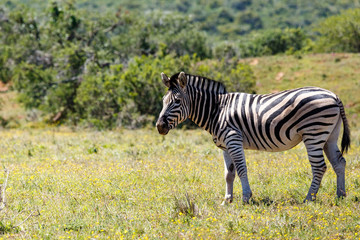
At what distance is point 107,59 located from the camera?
3475 centimetres

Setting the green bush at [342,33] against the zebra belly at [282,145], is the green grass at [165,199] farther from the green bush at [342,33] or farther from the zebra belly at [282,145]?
the green bush at [342,33]

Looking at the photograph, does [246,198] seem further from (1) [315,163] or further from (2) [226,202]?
(1) [315,163]

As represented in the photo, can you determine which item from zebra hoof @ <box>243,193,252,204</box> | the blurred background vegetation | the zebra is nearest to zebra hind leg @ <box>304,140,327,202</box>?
the zebra

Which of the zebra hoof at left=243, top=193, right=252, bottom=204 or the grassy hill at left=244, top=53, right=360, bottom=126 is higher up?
the zebra hoof at left=243, top=193, right=252, bottom=204

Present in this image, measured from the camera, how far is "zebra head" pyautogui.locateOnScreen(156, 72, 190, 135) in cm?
791

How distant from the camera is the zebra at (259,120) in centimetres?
763

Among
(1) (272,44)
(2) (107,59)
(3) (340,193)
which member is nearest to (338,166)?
(3) (340,193)

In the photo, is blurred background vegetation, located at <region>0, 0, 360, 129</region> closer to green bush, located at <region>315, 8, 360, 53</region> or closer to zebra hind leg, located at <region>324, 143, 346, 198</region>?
green bush, located at <region>315, 8, 360, 53</region>

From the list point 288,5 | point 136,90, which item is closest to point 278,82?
point 136,90

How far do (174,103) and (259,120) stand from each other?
5.29ft

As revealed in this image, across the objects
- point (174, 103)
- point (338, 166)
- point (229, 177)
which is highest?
point (174, 103)

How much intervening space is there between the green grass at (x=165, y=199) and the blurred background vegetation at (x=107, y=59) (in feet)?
43.5

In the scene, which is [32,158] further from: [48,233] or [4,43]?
[4,43]

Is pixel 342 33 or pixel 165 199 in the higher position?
pixel 165 199
